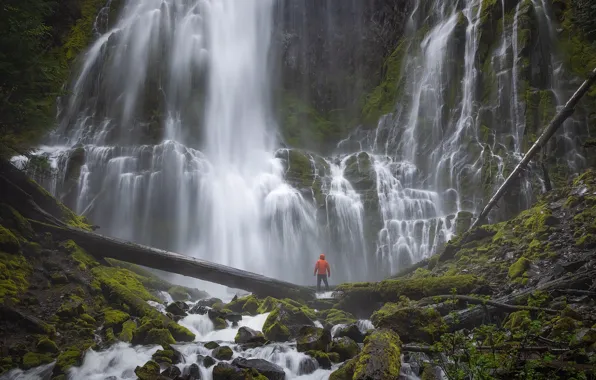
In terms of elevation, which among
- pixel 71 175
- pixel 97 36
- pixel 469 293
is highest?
pixel 97 36

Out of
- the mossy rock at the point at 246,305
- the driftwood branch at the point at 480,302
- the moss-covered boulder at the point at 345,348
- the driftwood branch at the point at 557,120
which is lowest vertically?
the moss-covered boulder at the point at 345,348

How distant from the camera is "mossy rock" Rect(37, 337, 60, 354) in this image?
23.9ft

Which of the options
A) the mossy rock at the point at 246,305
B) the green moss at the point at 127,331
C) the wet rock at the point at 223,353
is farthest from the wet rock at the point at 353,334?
the green moss at the point at 127,331

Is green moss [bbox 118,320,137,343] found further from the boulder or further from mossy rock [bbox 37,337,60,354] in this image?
the boulder

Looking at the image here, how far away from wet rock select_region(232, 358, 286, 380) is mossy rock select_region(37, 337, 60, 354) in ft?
10.9

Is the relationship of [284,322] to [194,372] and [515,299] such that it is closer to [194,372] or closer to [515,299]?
[194,372]

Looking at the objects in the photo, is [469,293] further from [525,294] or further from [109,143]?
[109,143]

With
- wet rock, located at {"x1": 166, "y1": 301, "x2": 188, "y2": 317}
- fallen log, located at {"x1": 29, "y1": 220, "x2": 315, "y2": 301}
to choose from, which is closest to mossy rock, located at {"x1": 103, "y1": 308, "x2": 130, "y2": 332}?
wet rock, located at {"x1": 166, "y1": 301, "x2": 188, "y2": 317}

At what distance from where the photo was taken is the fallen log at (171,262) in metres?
11.3

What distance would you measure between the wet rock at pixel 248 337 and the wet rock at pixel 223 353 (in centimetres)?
78

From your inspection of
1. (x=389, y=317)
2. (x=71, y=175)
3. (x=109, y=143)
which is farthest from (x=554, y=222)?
(x=109, y=143)

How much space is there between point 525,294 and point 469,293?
5.62 feet

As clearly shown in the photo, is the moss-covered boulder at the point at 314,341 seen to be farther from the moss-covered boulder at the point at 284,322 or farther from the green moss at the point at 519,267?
the green moss at the point at 519,267

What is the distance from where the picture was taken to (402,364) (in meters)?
6.96
